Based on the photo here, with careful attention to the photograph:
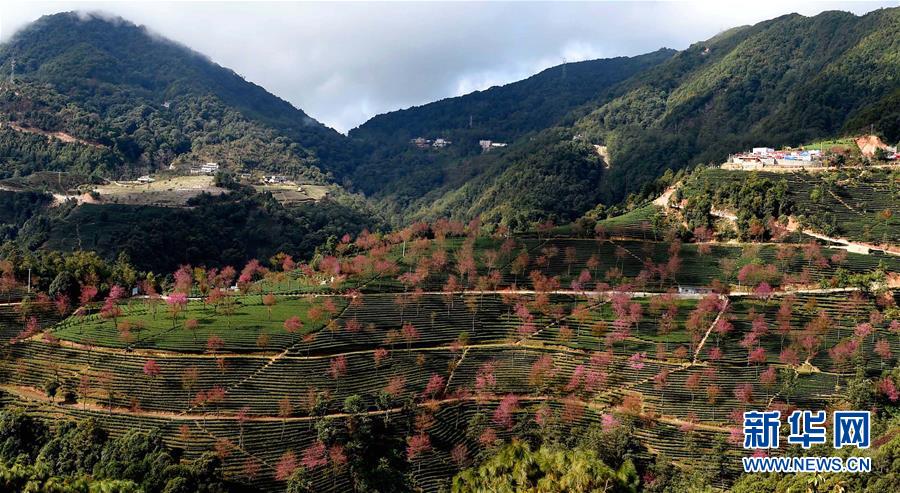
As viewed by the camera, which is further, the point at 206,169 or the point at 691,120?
the point at 691,120

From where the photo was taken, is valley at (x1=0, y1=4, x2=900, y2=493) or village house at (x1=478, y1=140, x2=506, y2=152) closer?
valley at (x1=0, y1=4, x2=900, y2=493)

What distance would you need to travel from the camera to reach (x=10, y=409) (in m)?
34.8

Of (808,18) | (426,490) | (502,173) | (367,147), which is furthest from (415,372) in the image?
(367,147)

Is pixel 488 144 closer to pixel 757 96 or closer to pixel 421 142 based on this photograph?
pixel 421 142

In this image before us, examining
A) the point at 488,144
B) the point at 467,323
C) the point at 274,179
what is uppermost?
the point at 488,144

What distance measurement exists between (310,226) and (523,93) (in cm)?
11023

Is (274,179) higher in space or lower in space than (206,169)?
lower

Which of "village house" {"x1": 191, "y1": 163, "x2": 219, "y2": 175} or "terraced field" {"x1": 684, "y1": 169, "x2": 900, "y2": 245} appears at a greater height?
"village house" {"x1": 191, "y1": 163, "x2": 219, "y2": 175}

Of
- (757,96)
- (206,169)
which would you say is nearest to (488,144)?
(757,96)

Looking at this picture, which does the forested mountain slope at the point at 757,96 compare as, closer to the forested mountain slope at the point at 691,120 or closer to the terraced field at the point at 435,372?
the forested mountain slope at the point at 691,120

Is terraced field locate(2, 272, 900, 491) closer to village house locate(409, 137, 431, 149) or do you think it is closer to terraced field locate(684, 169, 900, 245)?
terraced field locate(684, 169, 900, 245)

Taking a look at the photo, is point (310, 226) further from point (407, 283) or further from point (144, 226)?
point (407, 283)

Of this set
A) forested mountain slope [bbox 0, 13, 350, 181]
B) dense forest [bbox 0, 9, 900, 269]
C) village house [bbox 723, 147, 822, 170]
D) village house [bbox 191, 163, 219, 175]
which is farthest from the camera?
forested mountain slope [bbox 0, 13, 350, 181]

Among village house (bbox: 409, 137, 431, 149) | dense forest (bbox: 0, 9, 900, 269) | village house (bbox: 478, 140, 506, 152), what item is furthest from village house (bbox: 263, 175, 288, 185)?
village house (bbox: 409, 137, 431, 149)
